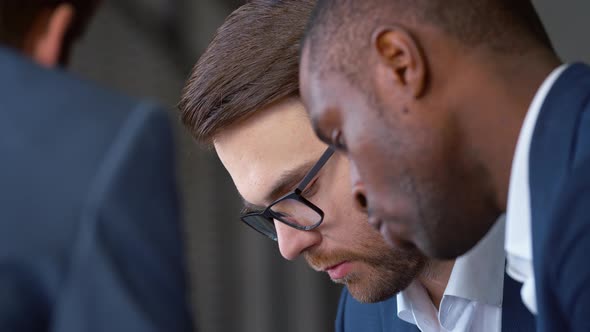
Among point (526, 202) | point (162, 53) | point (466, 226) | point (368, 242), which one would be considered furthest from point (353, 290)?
point (162, 53)

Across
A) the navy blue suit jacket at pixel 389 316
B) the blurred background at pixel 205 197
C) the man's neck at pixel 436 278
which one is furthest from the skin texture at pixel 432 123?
the blurred background at pixel 205 197

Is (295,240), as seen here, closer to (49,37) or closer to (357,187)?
(357,187)

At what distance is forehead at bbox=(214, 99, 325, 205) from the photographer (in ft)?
5.48

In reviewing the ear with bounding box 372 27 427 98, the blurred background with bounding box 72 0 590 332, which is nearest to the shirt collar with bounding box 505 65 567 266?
the ear with bounding box 372 27 427 98

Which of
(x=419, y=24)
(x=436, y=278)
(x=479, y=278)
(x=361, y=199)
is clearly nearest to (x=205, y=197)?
(x=436, y=278)

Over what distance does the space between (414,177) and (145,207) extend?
0.40 metres

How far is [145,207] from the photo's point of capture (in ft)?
3.03

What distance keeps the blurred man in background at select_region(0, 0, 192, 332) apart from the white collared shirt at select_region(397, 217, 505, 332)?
0.82m

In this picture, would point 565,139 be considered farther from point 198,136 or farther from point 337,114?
point 198,136

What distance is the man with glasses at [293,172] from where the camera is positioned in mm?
1659

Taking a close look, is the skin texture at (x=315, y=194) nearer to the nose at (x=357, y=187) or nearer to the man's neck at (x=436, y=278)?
the man's neck at (x=436, y=278)

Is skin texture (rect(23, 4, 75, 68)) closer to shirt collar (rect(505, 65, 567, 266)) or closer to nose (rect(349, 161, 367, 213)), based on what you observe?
nose (rect(349, 161, 367, 213))

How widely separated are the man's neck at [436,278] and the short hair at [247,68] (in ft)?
1.45

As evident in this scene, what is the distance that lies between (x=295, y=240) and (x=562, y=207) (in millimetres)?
767
